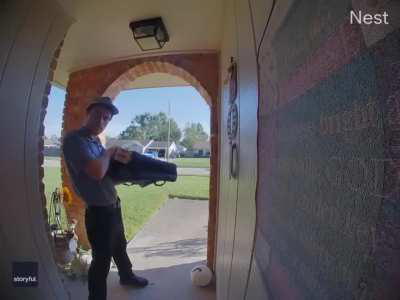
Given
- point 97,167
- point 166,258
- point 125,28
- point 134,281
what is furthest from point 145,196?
point 97,167

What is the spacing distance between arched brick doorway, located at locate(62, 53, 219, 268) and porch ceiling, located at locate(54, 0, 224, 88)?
2.9 inches

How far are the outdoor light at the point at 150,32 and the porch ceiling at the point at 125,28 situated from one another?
33 mm

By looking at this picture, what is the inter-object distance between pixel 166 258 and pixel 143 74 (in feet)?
5.86

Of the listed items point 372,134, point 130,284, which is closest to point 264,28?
point 372,134

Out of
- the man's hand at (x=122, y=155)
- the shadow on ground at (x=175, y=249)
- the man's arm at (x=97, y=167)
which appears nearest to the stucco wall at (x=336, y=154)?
the man's arm at (x=97, y=167)

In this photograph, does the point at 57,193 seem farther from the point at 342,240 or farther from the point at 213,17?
the point at 342,240

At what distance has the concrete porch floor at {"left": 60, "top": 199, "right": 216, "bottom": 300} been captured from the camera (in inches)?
69.4

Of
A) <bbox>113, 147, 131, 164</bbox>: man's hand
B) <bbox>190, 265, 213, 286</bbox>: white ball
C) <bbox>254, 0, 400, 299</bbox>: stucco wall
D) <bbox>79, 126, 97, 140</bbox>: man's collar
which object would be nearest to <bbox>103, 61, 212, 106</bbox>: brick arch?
<bbox>113, 147, 131, 164</bbox>: man's hand

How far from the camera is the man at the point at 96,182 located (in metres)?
1.20

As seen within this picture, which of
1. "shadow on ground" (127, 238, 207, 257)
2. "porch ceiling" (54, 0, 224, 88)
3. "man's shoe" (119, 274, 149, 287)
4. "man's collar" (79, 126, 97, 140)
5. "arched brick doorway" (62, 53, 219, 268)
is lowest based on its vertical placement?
"shadow on ground" (127, 238, 207, 257)

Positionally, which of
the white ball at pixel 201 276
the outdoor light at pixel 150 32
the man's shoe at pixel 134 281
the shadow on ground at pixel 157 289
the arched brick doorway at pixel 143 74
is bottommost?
the shadow on ground at pixel 157 289

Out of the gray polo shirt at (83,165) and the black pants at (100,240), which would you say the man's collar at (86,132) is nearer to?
the gray polo shirt at (83,165)

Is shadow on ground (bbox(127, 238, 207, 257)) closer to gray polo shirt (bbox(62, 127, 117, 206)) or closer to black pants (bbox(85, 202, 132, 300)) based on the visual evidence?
black pants (bbox(85, 202, 132, 300))

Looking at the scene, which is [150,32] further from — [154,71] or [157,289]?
[157,289]
